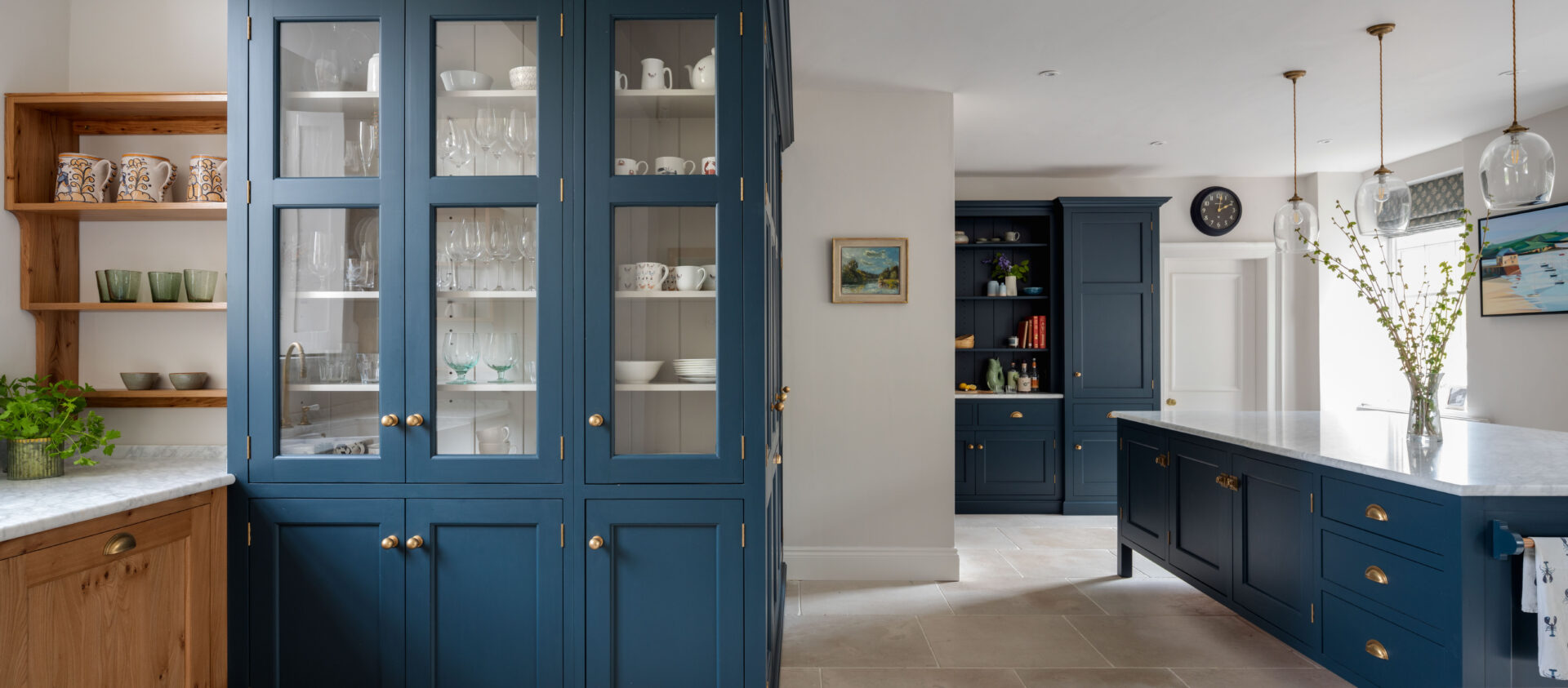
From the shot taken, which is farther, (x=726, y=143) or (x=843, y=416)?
(x=843, y=416)

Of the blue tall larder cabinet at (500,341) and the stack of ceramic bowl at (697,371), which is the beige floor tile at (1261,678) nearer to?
the blue tall larder cabinet at (500,341)

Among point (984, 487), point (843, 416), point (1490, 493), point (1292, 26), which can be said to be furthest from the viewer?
point (984, 487)

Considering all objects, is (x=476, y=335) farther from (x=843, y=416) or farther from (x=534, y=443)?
(x=843, y=416)

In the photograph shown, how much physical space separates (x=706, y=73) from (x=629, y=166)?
0.32 meters

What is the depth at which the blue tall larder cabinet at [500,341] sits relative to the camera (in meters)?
1.99

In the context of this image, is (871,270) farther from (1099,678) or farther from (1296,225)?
(1099,678)

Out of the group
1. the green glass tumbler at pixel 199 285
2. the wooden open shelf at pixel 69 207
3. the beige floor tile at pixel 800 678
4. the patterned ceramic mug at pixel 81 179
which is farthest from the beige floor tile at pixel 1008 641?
the patterned ceramic mug at pixel 81 179

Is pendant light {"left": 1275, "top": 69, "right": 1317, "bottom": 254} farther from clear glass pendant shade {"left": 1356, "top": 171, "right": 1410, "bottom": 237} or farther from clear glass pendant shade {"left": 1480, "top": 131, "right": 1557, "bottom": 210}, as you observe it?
clear glass pendant shade {"left": 1480, "top": 131, "right": 1557, "bottom": 210}

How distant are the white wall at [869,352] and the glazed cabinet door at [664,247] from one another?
1854mm

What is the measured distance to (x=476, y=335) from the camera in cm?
205

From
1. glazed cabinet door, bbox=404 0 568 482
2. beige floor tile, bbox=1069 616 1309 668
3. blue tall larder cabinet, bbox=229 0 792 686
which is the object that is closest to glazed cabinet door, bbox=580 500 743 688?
blue tall larder cabinet, bbox=229 0 792 686

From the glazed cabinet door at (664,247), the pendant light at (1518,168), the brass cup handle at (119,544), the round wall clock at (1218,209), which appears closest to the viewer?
the brass cup handle at (119,544)

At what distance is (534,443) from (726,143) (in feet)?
3.12

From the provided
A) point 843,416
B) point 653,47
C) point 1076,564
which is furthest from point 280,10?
point 1076,564
